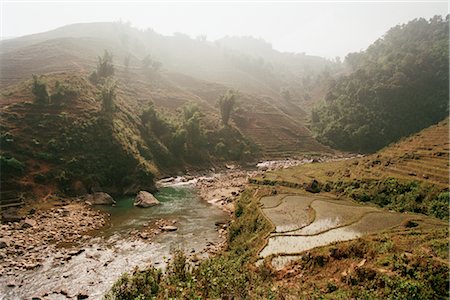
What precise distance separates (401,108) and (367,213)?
298 feet

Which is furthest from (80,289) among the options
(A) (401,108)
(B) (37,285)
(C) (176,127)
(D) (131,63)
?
(D) (131,63)

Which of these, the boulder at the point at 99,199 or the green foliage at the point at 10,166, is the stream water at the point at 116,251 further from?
the green foliage at the point at 10,166

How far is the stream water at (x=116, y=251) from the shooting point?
21.8 meters

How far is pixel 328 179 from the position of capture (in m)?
44.6

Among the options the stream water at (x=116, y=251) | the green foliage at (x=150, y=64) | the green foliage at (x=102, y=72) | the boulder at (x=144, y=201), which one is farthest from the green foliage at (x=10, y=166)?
the green foliage at (x=150, y=64)

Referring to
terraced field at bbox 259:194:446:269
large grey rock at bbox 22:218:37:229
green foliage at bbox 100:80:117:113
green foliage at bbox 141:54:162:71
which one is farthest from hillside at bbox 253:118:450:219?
green foliage at bbox 141:54:162:71

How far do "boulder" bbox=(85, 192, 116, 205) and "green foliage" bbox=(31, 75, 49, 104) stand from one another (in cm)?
2243

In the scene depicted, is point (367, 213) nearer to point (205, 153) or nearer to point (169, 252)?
point (169, 252)

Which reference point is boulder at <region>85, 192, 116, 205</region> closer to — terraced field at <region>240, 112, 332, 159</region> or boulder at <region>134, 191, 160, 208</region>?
boulder at <region>134, 191, 160, 208</region>

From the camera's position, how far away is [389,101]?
107m

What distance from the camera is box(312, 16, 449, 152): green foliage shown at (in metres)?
102

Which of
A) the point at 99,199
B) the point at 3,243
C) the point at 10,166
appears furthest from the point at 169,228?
the point at 10,166

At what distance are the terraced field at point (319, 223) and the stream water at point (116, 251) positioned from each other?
24.5ft

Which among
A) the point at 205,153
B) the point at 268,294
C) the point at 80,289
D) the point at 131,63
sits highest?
the point at 131,63
